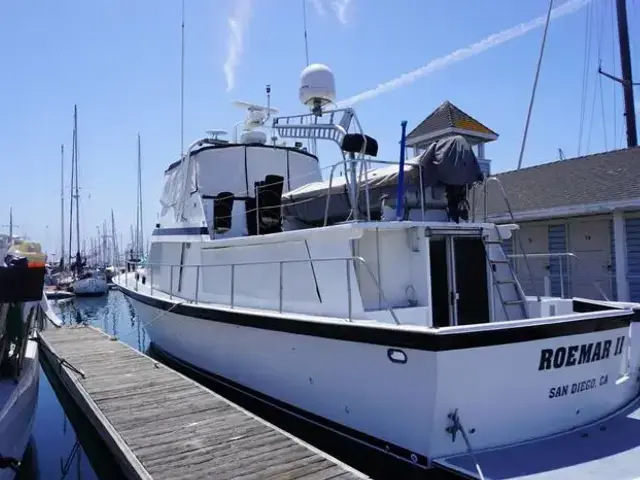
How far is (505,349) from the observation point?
4566 mm

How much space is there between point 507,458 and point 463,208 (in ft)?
11.2

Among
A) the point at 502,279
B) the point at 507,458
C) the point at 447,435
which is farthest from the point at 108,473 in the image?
the point at 502,279

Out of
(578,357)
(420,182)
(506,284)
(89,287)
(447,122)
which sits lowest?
(89,287)

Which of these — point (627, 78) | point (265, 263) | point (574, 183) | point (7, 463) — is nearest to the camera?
point (7, 463)

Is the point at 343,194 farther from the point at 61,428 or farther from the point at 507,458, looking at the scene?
the point at 61,428

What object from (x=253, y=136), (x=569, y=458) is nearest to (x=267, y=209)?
(x=253, y=136)

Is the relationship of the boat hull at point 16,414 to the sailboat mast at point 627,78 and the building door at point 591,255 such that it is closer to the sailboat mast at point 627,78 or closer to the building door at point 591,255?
the building door at point 591,255

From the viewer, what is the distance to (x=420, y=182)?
639 centimetres

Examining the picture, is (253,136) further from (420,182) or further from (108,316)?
(108,316)

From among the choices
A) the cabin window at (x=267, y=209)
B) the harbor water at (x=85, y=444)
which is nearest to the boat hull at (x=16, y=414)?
the harbor water at (x=85, y=444)

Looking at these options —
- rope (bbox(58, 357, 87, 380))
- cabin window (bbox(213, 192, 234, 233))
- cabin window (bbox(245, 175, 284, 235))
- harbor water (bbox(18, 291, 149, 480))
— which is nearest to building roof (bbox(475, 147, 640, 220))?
cabin window (bbox(245, 175, 284, 235))

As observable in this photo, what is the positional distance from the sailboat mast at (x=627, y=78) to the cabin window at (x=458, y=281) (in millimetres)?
14340

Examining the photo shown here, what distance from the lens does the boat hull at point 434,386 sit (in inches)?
176

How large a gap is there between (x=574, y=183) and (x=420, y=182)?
331 inches
